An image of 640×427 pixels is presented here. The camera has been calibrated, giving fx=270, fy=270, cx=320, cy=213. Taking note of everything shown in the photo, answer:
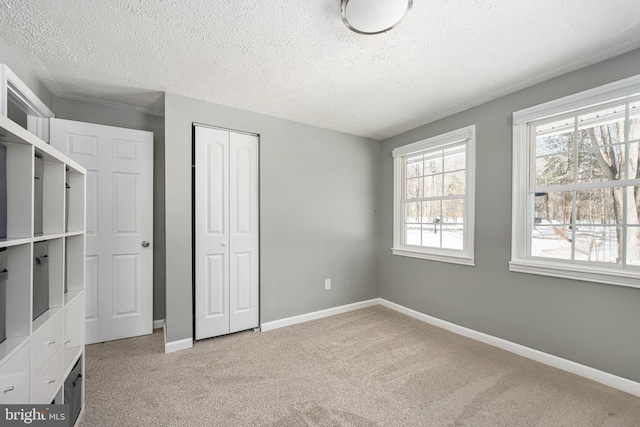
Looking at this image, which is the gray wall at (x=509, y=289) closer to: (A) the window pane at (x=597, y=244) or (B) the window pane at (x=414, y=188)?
(A) the window pane at (x=597, y=244)

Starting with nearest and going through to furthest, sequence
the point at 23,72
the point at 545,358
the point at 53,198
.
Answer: the point at 53,198, the point at 23,72, the point at 545,358

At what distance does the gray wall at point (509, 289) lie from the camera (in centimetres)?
195

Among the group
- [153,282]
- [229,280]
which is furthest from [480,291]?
[153,282]

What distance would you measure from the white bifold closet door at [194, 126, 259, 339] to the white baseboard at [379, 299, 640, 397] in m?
2.14

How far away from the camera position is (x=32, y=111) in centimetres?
224

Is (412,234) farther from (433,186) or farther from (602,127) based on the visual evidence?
(602,127)

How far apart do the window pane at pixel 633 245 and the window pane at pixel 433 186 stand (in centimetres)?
156

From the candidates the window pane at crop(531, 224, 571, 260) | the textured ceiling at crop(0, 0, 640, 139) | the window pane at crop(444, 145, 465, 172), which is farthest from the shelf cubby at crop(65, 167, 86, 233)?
the window pane at crop(531, 224, 571, 260)

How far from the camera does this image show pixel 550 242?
7.80 ft

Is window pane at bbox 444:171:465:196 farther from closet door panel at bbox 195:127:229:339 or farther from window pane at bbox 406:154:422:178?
closet door panel at bbox 195:127:229:339

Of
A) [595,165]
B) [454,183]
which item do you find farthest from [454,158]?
[595,165]

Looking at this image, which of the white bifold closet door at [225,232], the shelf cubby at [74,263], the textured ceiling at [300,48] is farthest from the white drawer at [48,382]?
the textured ceiling at [300,48]

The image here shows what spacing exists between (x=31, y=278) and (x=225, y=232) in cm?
182

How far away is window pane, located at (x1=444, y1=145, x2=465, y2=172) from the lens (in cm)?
301
